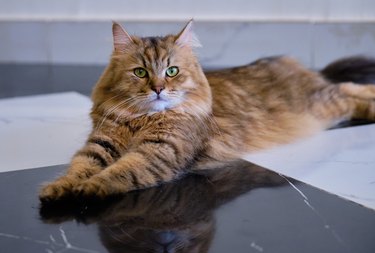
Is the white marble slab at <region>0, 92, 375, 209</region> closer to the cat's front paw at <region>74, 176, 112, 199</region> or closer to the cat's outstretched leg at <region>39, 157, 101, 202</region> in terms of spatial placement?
the cat's outstretched leg at <region>39, 157, 101, 202</region>

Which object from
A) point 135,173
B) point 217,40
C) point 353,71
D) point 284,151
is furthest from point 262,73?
point 217,40

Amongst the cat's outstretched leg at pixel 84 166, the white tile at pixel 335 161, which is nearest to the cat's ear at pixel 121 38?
the cat's outstretched leg at pixel 84 166

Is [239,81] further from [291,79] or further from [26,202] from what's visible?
[26,202]

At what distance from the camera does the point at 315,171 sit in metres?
1.61

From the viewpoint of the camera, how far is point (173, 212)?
4.29 ft

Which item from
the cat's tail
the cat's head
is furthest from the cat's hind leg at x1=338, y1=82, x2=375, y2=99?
the cat's head

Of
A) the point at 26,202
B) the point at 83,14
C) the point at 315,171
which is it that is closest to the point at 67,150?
the point at 26,202

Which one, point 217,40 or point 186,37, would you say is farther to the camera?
point 217,40

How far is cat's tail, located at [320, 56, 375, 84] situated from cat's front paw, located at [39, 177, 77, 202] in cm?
143

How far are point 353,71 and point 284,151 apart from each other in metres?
0.78

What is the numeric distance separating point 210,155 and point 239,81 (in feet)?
1.56

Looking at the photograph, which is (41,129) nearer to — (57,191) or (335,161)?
(57,191)

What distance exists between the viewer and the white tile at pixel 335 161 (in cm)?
146

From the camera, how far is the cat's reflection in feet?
3.71
